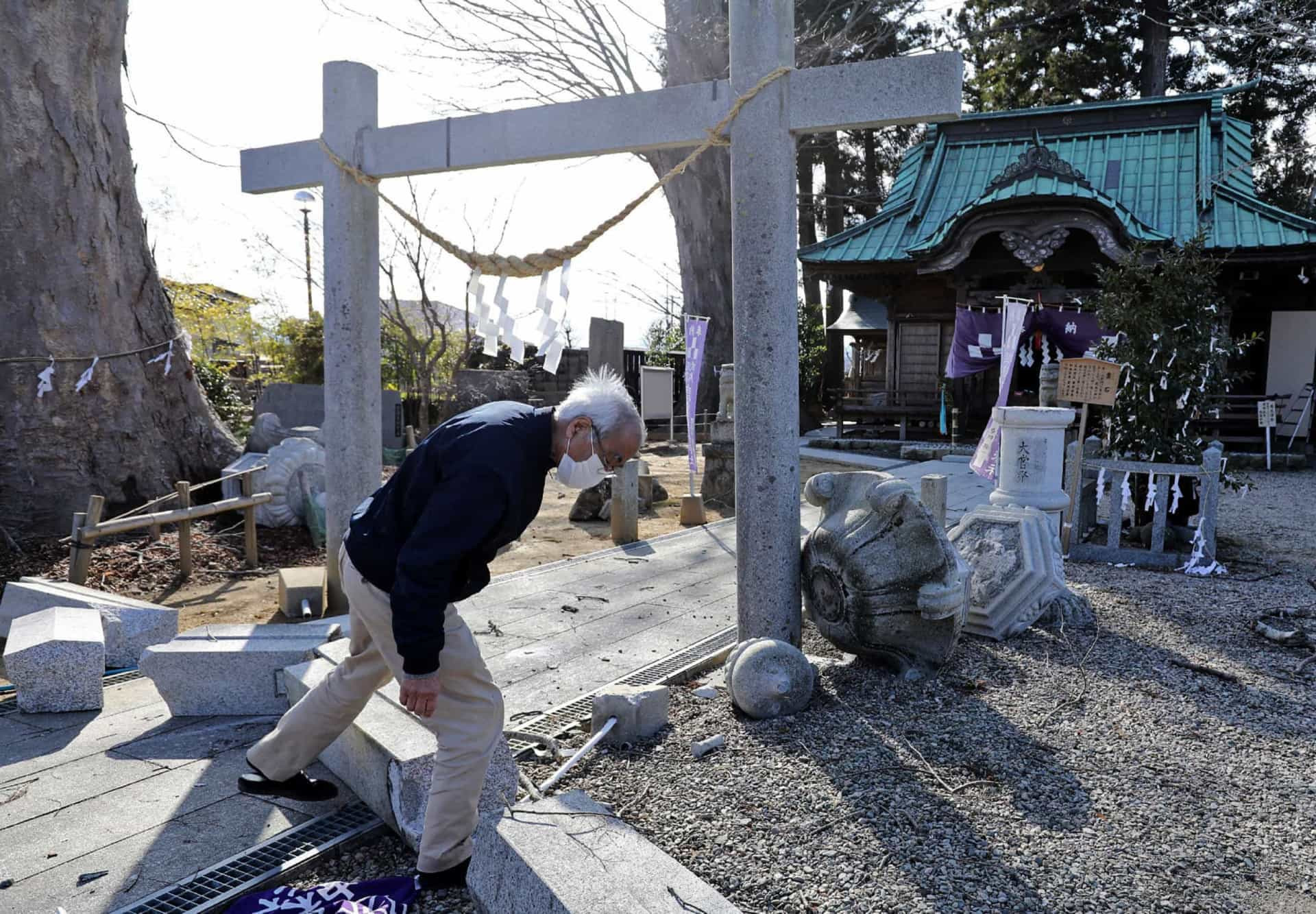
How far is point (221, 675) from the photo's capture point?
3.49 metres

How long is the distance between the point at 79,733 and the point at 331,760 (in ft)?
3.98

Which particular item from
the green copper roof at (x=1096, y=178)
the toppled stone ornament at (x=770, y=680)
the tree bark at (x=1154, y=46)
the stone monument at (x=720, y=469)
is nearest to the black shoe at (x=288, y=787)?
the toppled stone ornament at (x=770, y=680)

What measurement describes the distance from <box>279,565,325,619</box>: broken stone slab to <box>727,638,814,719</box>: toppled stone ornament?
3.13 m

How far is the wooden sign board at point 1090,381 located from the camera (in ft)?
20.4

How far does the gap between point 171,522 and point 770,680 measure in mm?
5305

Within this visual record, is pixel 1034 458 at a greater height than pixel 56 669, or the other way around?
pixel 1034 458

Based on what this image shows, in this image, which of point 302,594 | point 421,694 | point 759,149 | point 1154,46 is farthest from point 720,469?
point 1154,46

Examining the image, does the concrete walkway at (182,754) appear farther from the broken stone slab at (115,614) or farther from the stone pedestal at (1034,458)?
the stone pedestal at (1034,458)

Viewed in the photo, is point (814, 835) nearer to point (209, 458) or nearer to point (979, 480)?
point (209, 458)

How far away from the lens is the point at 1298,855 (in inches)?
91.0

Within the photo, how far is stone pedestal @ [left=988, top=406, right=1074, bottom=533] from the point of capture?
5418 mm

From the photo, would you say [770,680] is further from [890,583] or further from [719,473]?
[719,473]

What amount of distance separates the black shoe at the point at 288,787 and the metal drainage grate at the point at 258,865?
8 cm

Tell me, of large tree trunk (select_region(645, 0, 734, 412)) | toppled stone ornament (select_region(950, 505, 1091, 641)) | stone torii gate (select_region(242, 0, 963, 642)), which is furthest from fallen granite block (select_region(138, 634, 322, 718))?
large tree trunk (select_region(645, 0, 734, 412))
